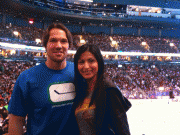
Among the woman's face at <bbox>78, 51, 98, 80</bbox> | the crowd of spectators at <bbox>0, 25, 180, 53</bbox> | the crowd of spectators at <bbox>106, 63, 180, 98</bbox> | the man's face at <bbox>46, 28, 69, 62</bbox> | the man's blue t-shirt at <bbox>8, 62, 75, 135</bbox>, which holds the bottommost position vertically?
the crowd of spectators at <bbox>106, 63, 180, 98</bbox>

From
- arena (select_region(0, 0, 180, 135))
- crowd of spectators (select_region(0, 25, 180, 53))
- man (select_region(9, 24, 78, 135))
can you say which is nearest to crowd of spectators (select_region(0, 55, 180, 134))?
arena (select_region(0, 0, 180, 135))

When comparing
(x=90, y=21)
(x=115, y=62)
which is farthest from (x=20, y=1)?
(x=115, y=62)

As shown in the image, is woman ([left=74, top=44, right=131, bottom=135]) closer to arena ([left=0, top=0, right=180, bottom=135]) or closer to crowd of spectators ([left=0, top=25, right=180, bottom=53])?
arena ([left=0, top=0, right=180, bottom=135])

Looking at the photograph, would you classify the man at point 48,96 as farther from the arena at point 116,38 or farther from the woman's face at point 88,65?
the arena at point 116,38

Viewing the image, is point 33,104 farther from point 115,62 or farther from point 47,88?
point 115,62

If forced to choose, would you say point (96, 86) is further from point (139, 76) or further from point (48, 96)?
point (139, 76)

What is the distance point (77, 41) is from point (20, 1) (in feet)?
35.8

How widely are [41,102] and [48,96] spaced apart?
9 cm

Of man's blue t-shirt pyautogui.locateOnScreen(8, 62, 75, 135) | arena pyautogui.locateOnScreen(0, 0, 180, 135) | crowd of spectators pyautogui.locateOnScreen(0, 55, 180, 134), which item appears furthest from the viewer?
arena pyautogui.locateOnScreen(0, 0, 180, 135)

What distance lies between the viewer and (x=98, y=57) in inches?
65.5

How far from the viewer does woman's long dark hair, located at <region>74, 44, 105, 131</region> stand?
151 centimetres

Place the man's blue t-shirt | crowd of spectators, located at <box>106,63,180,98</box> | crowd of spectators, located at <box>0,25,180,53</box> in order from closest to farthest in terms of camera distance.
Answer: the man's blue t-shirt, crowd of spectators, located at <box>106,63,180,98</box>, crowd of spectators, located at <box>0,25,180,53</box>

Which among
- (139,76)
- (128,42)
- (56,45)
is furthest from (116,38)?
(56,45)

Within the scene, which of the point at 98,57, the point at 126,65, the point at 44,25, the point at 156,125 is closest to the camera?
the point at 98,57
